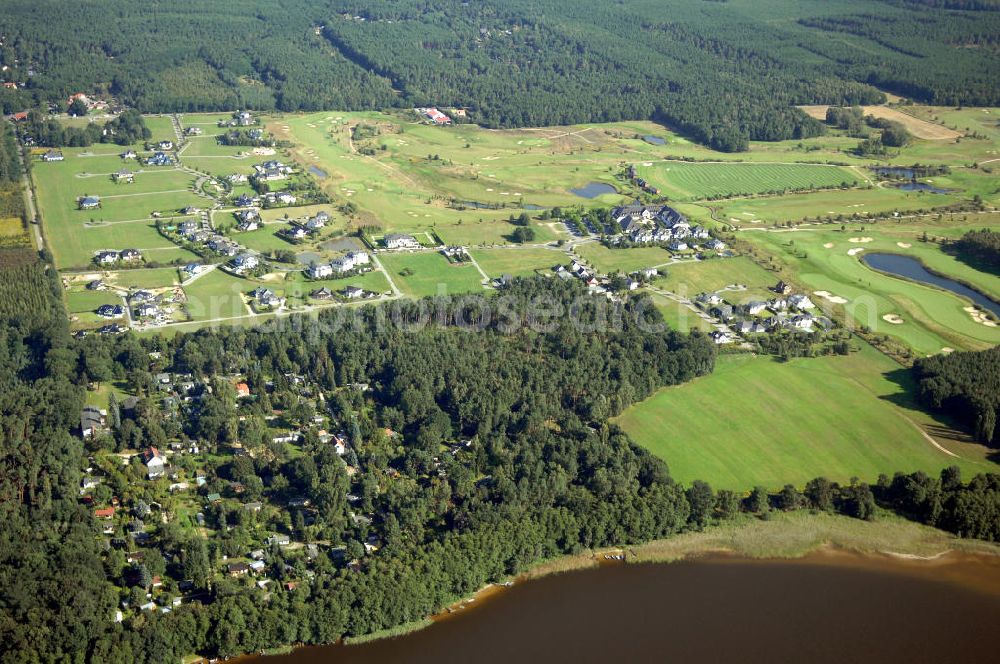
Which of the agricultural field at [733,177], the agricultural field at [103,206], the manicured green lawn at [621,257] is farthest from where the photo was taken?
the agricultural field at [733,177]

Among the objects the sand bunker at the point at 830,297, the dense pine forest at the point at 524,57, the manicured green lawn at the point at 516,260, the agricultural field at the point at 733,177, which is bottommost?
the sand bunker at the point at 830,297

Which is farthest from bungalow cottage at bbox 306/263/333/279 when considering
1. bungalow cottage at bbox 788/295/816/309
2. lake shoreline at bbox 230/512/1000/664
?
lake shoreline at bbox 230/512/1000/664

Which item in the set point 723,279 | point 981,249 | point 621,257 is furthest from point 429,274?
point 981,249

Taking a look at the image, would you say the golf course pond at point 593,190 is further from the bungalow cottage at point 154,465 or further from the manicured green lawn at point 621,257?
the bungalow cottage at point 154,465

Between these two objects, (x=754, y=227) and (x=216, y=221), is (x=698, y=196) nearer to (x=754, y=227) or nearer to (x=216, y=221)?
(x=754, y=227)

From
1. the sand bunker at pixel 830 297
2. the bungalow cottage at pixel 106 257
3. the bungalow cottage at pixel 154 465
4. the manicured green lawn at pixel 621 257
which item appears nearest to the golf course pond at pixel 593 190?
the manicured green lawn at pixel 621 257

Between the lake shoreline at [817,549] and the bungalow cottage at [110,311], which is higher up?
the bungalow cottage at [110,311]
